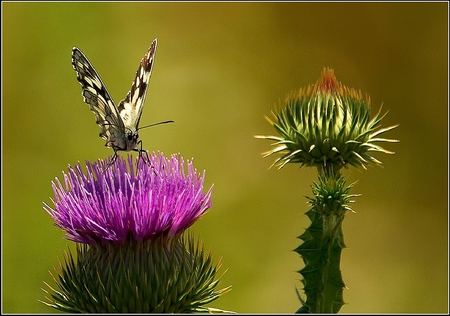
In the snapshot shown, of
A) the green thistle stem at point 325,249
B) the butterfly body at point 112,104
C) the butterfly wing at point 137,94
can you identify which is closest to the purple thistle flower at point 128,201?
the butterfly body at point 112,104

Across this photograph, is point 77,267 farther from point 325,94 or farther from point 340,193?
point 325,94

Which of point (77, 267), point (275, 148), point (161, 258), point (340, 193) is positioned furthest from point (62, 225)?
point (340, 193)

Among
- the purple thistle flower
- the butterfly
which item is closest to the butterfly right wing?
the butterfly

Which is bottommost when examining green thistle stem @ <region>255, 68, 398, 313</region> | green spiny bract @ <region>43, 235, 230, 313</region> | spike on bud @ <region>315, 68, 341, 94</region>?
green spiny bract @ <region>43, 235, 230, 313</region>

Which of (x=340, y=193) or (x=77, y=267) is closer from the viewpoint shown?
(x=340, y=193)

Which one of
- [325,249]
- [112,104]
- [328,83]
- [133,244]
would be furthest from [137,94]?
[325,249]

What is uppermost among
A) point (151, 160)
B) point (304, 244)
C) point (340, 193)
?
point (151, 160)

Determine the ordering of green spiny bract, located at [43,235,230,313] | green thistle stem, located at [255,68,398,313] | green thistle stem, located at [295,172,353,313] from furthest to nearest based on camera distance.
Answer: green thistle stem, located at [255,68,398,313]
green spiny bract, located at [43,235,230,313]
green thistle stem, located at [295,172,353,313]

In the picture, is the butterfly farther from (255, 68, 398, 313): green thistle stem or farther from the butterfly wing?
(255, 68, 398, 313): green thistle stem

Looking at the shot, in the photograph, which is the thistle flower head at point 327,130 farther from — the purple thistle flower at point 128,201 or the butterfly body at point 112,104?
the butterfly body at point 112,104
